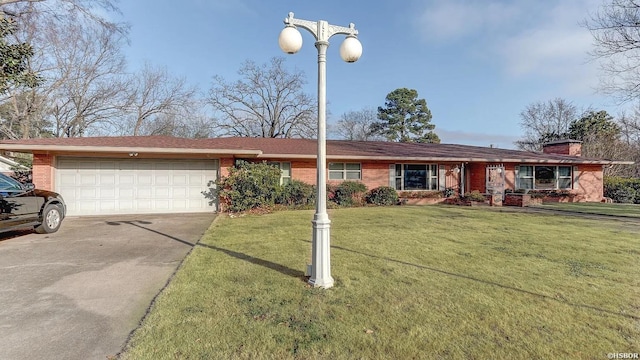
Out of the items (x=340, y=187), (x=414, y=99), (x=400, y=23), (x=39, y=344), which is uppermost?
(x=414, y=99)

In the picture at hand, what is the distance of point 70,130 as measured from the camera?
25500 millimetres

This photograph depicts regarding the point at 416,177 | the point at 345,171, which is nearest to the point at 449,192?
the point at 416,177

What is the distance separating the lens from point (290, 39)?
13.8ft

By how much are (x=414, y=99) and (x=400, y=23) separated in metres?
29.0

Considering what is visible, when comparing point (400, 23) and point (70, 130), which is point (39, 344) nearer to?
point (400, 23)

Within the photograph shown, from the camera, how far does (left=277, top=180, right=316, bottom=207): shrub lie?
1321 centimetres

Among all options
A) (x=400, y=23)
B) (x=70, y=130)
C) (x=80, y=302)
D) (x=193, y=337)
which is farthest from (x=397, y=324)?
(x=70, y=130)

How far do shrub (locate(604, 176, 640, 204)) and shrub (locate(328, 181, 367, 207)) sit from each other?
16.6 metres

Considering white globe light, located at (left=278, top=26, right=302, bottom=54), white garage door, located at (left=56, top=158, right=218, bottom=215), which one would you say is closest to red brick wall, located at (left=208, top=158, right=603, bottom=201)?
white garage door, located at (left=56, top=158, right=218, bottom=215)

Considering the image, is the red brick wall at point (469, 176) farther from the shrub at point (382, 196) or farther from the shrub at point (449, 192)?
the shrub at point (382, 196)

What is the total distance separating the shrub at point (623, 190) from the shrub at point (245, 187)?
2128 centimetres

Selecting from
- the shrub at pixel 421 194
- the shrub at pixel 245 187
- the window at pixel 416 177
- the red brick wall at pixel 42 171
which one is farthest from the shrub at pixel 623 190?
the red brick wall at pixel 42 171

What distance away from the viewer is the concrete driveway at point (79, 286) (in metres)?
2.82

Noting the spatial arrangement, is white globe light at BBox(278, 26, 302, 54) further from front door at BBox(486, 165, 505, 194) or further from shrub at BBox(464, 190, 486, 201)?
front door at BBox(486, 165, 505, 194)
